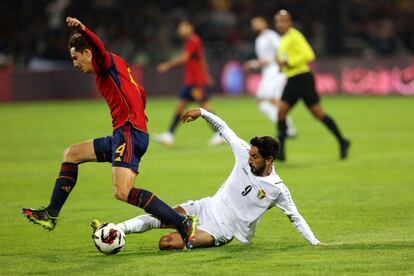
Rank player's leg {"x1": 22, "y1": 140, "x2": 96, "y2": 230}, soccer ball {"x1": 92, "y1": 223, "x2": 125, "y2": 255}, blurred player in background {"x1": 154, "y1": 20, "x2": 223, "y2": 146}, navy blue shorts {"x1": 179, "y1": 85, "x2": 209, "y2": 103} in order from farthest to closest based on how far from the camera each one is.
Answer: navy blue shorts {"x1": 179, "y1": 85, "x2": 209, "y2": 103} < blurred player in background {"x1": 154, "y1": 20, "x2": 223, "y2": 146} < player's leg {"x1": 22, "y1": 140, "x2": 96, "y2": 230} < soccer ball {"x1": 92, "y1": 223, "x2": 125, "y2": 255}

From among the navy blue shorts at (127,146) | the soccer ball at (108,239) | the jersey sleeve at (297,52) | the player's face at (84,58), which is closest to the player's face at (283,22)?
the jersey sleeve at (297,52)

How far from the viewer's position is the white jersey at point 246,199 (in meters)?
8.41

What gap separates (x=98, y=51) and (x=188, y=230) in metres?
1.84

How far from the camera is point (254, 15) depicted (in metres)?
36.9

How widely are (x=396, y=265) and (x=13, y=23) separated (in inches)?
1115

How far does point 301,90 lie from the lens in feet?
50.8

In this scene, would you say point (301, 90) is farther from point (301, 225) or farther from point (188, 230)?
point (188, 230)

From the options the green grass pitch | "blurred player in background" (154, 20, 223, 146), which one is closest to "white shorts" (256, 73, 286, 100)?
the green grass pitch

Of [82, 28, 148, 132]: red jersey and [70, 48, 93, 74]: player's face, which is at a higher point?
[70, 48, 93, 74]: player's face

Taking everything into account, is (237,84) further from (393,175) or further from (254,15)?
(393,175)

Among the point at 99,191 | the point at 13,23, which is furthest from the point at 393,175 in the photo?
the point at 13,23

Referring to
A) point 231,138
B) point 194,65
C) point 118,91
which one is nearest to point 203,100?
point 194,65

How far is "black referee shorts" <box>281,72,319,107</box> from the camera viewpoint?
50.7 ft

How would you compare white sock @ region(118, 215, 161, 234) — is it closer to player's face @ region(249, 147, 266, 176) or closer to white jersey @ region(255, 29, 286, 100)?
player's face @ region(249, 147, 266, 176)
